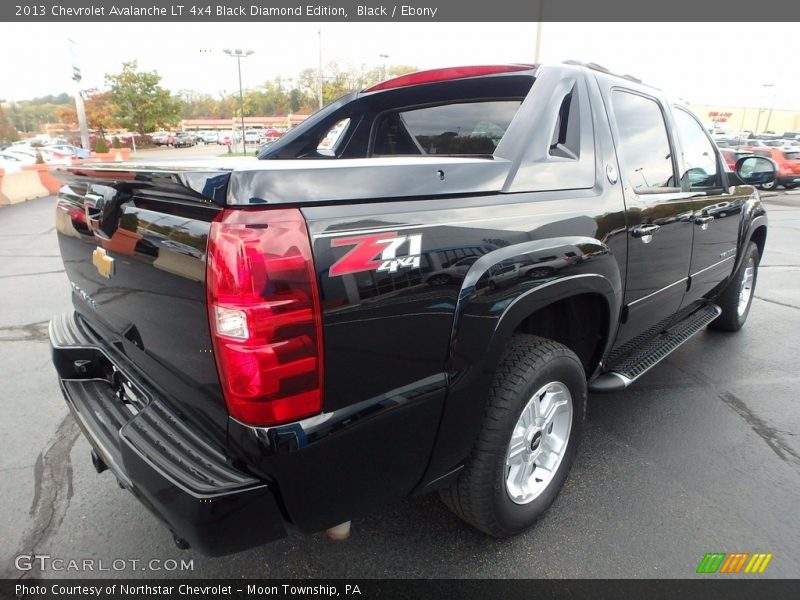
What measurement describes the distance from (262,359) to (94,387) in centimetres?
125

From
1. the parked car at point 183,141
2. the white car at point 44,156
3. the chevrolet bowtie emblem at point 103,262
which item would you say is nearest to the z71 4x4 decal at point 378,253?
the chevrolet bowtie emblem at point 103,262

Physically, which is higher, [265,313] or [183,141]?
[265,313]

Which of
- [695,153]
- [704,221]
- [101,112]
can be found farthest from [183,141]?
[704,221]

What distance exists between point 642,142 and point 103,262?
9.17 feet

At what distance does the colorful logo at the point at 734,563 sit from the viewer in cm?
213

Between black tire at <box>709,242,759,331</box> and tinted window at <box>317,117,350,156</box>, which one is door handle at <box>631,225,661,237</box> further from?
black tire at <box>709,242,759,331</box>

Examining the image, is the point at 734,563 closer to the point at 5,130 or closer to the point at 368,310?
the point at 368,310

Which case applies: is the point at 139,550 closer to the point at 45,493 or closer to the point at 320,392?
the point at 45,493

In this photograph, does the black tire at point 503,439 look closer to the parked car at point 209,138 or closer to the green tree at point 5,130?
the parked car at point 209,138

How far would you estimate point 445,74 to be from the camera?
280cm

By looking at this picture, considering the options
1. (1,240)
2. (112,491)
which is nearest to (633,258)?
(112,491)

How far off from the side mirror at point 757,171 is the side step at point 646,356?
118 centimetres

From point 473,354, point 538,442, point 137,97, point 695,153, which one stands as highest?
point 137,97

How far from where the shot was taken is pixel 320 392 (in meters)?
1.46
